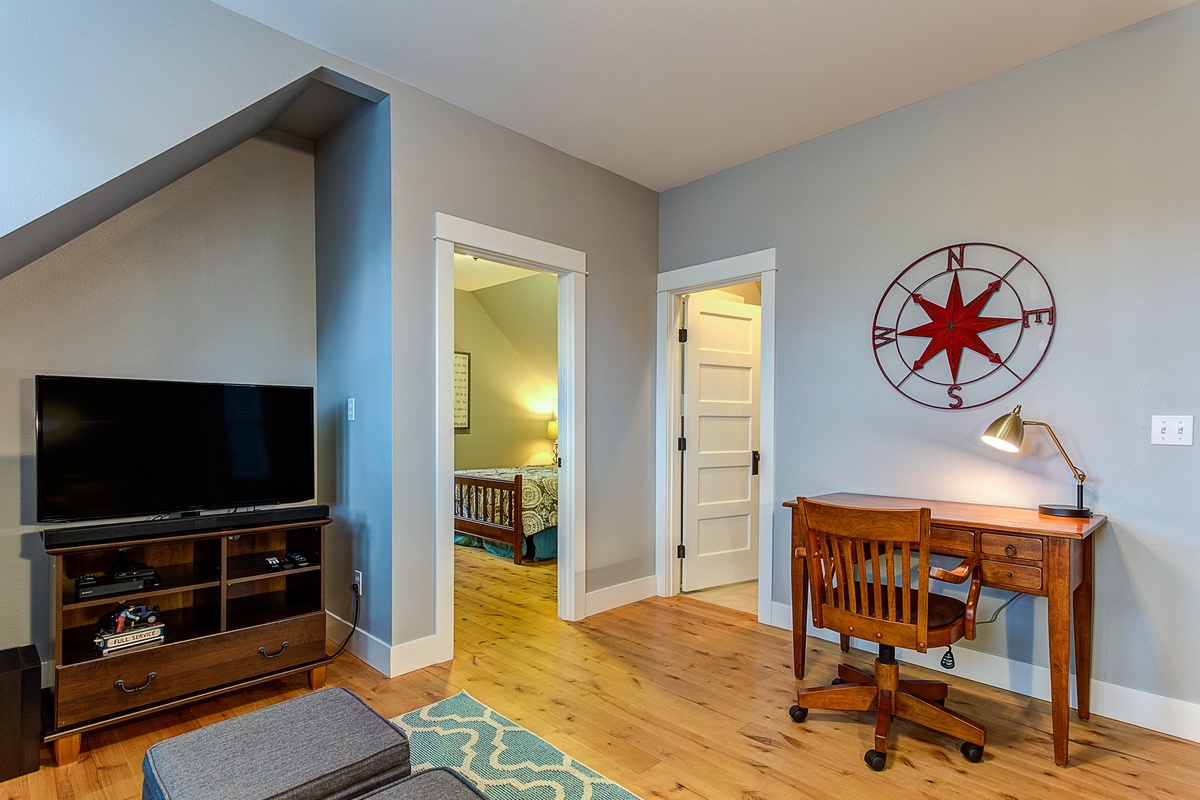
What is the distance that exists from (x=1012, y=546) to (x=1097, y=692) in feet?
2.80

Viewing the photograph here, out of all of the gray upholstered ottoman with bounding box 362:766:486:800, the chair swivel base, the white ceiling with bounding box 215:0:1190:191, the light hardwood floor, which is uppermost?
the white ceiling with bounding box 215:0:1190:191

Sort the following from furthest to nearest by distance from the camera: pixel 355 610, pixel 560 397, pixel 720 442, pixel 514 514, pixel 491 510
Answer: pixel 491 510
pixel 514 514
pixel 720 442
pixel 560 397
pixel 355 610

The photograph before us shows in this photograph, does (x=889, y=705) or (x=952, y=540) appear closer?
(x=889, y=705)

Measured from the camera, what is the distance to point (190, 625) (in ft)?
8.30

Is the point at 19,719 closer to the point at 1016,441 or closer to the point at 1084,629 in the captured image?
the point at 1016,441

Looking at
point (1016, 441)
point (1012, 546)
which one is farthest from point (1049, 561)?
point (1016, 441)

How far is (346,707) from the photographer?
5.40 ft

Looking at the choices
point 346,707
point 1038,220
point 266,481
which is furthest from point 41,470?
point 1038,220

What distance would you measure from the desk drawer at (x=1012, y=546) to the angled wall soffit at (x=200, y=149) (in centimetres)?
314

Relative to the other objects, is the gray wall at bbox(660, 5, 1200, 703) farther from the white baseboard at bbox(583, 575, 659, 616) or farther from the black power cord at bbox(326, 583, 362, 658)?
the black power cord at bbox(326, 583, 362, 658)

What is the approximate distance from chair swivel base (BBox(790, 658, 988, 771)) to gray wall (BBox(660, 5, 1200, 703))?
66cm

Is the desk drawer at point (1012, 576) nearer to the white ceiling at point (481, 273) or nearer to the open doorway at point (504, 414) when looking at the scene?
the open doorway at point (504, 414)

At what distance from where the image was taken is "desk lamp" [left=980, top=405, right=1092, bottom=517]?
250 cm

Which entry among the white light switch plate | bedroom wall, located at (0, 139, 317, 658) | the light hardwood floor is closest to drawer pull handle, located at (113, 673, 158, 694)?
the light hardwood floor
